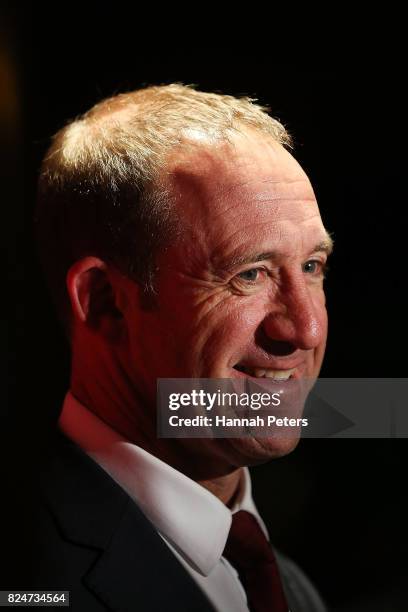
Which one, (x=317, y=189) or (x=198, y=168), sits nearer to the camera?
(x=198, y=168)

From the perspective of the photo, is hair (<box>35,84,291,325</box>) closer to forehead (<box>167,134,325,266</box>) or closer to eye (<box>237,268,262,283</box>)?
forehead (<box>167,134,325,266</box>)

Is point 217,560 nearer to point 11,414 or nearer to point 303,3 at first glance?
point 11,414

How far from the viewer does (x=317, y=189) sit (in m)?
1.61

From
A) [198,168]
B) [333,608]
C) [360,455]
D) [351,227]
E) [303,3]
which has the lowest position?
[333,608]

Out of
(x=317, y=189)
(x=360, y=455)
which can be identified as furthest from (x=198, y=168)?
(x=360, y=455)

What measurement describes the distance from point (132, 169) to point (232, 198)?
22 centimetres

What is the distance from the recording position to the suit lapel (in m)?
1.46

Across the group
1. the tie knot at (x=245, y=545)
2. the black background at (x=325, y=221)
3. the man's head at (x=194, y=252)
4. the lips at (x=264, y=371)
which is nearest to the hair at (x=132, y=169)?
the man's head at (x=194, y=252)

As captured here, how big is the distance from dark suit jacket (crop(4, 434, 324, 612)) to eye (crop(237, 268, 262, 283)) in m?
0.51

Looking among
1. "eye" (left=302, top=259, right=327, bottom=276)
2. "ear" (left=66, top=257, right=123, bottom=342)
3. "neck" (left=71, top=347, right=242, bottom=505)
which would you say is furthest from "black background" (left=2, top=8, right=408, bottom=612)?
"ear" (left=66, top=257, right=123, bottom=342)

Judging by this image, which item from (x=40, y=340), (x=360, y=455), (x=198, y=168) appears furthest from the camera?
(x=40, y=340)

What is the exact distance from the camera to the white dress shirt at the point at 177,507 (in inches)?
61.8

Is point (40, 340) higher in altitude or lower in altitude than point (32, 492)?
higher

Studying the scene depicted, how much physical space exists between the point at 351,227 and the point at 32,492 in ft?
3.04
